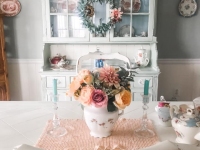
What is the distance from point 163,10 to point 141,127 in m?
1.88

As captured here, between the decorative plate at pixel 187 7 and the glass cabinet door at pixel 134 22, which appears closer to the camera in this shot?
the glass cabinet door at pixel 134 22

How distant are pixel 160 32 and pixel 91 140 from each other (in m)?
2.01

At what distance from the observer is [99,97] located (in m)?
1.08

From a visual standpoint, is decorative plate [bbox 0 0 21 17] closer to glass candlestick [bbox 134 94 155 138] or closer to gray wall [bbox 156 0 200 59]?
gray wall [bbox 156 0 200 59]

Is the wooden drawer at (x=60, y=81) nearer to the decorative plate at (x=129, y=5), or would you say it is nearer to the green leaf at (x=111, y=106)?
the decorative plate at (x=129, y=5)

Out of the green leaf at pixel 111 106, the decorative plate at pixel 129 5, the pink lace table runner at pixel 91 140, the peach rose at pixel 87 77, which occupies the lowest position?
the pink lace table runner at pixel 91 140

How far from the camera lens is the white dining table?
47.2 inches

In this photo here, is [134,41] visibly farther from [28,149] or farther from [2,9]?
[28,149]

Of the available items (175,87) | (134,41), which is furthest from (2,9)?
(175,87)

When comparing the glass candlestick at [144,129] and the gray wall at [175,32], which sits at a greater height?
the gray wall at [175,32]

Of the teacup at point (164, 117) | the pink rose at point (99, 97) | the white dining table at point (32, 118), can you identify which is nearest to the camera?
the pink rose at point (99, 97)

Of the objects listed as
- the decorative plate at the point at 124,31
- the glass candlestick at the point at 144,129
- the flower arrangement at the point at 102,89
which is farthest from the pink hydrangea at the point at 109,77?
the decorative plate at the point at 124,31

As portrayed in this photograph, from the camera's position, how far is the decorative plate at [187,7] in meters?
2.81

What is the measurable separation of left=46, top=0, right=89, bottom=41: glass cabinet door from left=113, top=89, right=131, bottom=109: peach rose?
1629mm
